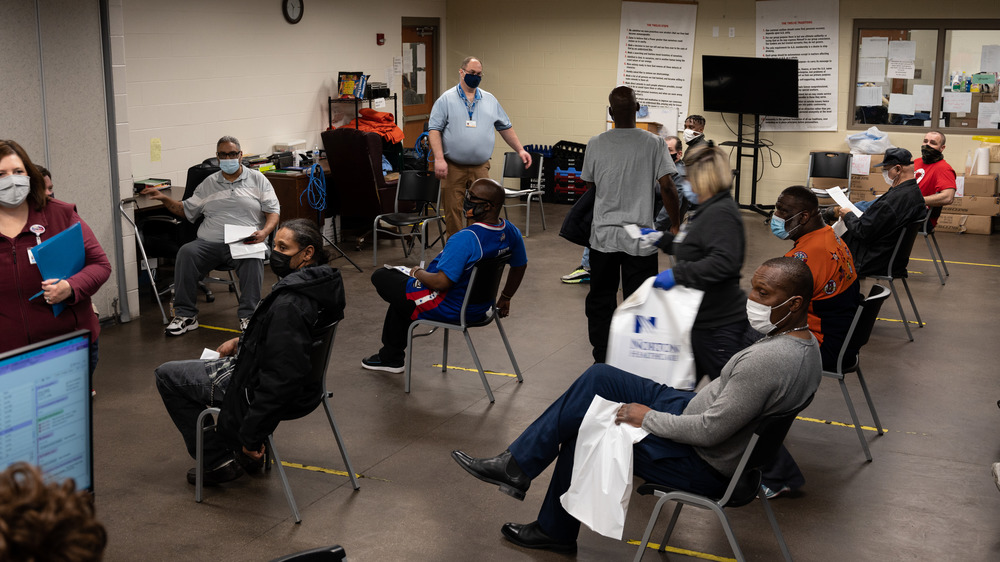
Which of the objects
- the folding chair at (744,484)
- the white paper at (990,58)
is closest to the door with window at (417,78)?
the white paper at (990,58)

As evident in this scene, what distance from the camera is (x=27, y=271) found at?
3.55 metres

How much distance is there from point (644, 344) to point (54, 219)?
237cm

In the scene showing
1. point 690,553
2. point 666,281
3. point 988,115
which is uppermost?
point 988,115

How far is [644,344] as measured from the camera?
3.75 metres

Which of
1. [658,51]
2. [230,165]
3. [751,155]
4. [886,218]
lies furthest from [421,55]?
[886,218]

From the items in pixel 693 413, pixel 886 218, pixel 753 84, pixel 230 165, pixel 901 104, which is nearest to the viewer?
pixel 693 413

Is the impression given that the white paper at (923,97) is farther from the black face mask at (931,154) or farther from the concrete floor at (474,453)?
the concrete floor at (474,453)

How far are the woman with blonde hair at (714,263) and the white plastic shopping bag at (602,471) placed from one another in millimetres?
743

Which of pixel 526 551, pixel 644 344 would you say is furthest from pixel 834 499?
pixel 526 551

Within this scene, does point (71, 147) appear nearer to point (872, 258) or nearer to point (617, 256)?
point (617, 256)

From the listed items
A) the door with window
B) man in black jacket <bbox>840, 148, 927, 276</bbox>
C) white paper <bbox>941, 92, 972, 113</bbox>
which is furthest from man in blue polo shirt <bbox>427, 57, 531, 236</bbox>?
white paper <bbox>941, 92, 972, 113</bbox>

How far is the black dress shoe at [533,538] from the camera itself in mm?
3297

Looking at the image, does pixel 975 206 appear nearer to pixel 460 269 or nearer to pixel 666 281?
pixel 460 269

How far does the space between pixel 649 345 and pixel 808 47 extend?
7.63 metres
